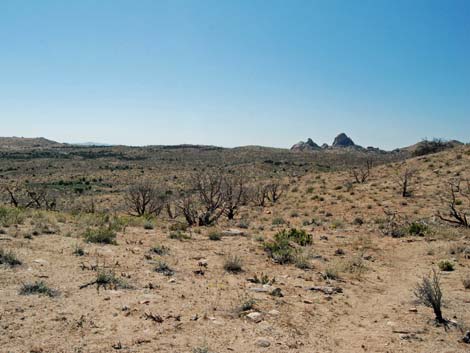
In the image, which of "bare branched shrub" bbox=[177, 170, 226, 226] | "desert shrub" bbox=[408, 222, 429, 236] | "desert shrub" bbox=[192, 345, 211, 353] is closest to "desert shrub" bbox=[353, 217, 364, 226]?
"desert shrub" bbox=[408, 222, 429, 236]

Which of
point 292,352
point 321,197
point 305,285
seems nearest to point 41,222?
point 305,285

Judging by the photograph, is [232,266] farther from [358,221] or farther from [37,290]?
[358,221]

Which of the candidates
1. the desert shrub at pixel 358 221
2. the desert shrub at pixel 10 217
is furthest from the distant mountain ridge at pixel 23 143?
the desert shrub at pixel 358 221

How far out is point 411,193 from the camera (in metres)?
22.5

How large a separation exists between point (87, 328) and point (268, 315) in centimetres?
282

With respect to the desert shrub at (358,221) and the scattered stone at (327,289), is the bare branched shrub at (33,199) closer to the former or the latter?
the desert shrub at (358,221)

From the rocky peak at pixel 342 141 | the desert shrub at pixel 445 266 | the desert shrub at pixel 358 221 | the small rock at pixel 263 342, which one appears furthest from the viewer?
the rocky peak at pixel 342 141

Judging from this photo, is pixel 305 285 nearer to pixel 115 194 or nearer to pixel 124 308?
pixel 124 308

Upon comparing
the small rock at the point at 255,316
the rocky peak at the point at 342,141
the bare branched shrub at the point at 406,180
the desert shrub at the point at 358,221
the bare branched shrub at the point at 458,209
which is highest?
the rocky peak at the point at 342,141

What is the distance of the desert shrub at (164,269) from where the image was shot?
27.1 ft

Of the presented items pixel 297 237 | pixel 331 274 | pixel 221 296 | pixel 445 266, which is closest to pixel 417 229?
pixel 445 266

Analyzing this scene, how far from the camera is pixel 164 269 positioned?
27.9 ft

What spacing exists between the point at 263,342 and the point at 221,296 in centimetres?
186

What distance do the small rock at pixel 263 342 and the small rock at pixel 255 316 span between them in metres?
0.63
